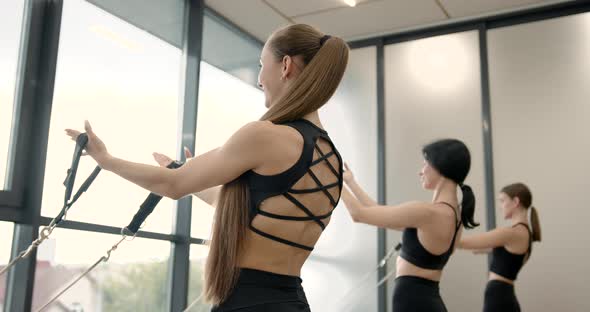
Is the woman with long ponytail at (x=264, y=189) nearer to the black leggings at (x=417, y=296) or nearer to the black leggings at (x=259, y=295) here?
the black leggings at (x=259, y=295)

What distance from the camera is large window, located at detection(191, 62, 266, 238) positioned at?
394 cm

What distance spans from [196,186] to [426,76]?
3634 millimetres

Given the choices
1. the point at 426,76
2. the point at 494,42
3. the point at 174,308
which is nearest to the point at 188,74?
the point at 174,308

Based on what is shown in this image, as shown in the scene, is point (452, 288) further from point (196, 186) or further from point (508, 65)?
point (196, 186)

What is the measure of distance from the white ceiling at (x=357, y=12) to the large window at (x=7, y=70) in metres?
1.58

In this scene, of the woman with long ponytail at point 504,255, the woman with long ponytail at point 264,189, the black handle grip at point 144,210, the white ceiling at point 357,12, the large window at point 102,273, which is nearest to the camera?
the woman with long ponytail at point 264,189

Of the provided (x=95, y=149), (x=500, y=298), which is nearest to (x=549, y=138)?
(x=500, y=298)

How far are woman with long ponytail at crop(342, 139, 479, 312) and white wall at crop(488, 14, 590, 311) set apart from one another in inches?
63.6

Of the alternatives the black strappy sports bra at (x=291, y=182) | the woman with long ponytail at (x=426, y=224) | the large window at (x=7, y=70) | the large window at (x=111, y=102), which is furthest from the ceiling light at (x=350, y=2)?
the black strappy sports bra at (x=291, y=182)

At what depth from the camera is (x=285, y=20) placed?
4320mm

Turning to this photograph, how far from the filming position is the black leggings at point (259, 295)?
111cm

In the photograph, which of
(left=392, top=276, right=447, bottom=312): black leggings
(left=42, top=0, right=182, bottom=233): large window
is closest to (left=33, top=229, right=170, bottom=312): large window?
(left=42, top=0, right=182, bottom=233): large window

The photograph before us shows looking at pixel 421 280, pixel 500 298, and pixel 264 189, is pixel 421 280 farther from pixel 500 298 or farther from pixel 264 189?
pixel 264 189

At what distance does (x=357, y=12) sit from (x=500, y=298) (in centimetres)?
219
